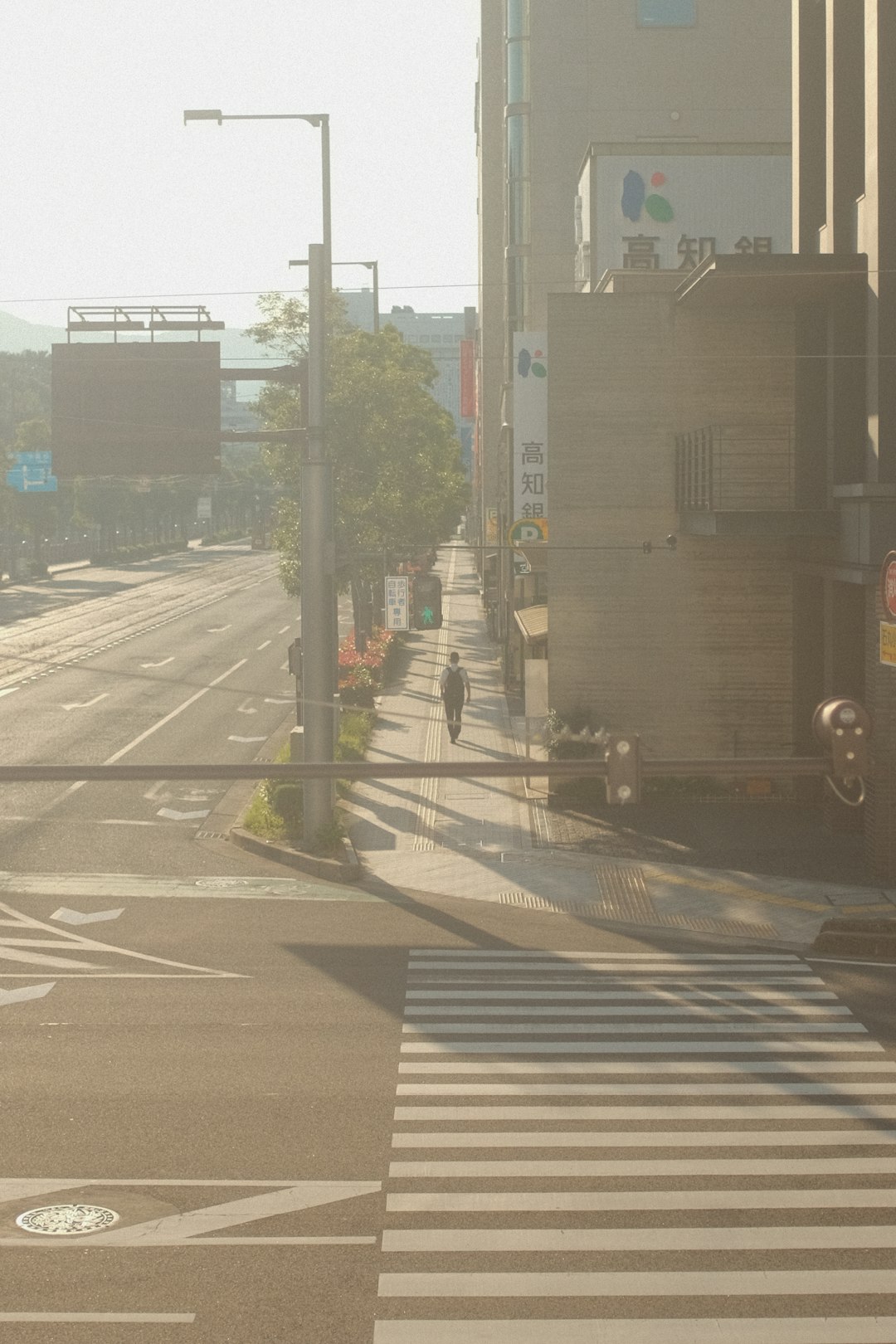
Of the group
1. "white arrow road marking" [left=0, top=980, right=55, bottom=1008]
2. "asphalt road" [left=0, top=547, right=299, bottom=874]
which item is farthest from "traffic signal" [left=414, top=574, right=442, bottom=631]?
"white arrow road marking" [left=0, top=980, right=55, bottom=1008]

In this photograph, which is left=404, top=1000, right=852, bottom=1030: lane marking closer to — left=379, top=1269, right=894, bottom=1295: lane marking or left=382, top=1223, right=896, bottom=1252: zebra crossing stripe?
left=382, top=1223, right=896, bottom=1252: zebra crossing stripe

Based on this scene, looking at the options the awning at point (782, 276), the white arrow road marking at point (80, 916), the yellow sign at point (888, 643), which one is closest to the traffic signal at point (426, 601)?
the awning at point (782, 276)

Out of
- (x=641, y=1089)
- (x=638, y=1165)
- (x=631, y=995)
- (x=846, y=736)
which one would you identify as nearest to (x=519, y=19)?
(x=631, y=995)

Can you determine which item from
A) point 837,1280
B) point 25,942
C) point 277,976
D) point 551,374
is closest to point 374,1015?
point 277,976

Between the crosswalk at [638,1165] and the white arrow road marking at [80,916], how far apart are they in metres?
5.34

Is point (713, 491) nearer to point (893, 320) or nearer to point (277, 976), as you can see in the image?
point (893, 320)

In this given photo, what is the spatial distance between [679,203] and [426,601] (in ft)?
35.2

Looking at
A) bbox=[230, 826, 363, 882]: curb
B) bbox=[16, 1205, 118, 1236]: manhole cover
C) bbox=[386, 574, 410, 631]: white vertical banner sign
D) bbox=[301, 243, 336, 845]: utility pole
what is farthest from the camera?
bbox=[386, 574, 410, 631]: white vertical banner sign

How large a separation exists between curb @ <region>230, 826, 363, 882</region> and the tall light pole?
21.3 inches

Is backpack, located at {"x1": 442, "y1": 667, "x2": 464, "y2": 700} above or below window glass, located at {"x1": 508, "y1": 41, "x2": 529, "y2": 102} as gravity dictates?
below

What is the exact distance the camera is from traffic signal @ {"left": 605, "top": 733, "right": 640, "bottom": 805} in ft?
33.6

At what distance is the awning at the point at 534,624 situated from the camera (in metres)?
32.9

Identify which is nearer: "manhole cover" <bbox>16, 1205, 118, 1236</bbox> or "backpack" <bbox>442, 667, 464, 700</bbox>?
"manhole cover" <bbox>16, 1205, 118, 1236</bbox>

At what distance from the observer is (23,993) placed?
57.8 feet
